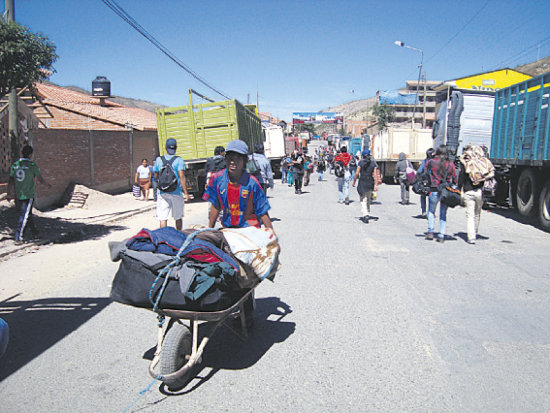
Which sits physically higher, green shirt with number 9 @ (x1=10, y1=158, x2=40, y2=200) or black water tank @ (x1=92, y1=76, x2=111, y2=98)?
black water tank @ (x1=92, y1=76, x2=111, y2=98)

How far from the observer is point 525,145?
11336 mm

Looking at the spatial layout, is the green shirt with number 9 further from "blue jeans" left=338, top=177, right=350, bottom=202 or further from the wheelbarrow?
"blue jeans" left=338, top=177, right=350, bottom=202

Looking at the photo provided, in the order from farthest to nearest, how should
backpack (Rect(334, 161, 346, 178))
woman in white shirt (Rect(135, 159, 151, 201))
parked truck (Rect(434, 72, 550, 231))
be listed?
woman in white shirt (Rect(135, 159, 151, 201)) < backpack (Rect(334, 161, 346, 178)) < parked truck (Rect(434, 72, 550, 231))

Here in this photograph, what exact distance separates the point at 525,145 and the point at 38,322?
1135 centimetres

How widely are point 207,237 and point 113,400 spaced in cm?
129

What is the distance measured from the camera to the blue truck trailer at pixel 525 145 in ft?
34.0

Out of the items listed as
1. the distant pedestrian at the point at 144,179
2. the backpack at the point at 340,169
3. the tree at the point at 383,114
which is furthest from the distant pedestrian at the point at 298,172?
the tree at the point at 383,114

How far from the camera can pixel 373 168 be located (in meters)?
10.6

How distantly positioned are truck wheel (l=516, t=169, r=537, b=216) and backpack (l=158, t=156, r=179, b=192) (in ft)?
28.9

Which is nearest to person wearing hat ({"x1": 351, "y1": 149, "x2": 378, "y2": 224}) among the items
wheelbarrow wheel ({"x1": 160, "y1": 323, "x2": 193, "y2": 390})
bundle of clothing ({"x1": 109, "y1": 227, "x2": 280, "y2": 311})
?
bundle of clothing ({"x1": 109, "y1": 227, "x2": 280, "y2": 311})

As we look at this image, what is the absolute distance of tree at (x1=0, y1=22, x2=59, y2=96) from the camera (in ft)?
23.8

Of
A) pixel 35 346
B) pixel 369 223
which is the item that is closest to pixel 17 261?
pixel 35 346

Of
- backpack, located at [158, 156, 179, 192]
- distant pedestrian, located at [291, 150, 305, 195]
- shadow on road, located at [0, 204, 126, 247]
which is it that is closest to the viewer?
backpack, located at [158, 156, 179, 192]

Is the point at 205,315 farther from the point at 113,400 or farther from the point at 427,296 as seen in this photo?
the point at 427,296
